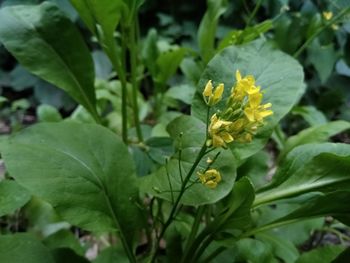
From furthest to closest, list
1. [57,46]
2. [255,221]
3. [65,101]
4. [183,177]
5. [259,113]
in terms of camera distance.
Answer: [65,101] < [255,221] < [57,46] < [183,177] < [259,113]

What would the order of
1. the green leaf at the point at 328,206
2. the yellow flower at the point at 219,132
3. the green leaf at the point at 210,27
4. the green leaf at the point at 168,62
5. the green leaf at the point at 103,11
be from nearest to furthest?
the yellow flower at the point at 219,132 → the green leaf at the point at 328,206 → the green leaf at the point at 103,11 → the green leaf at the point at 210,27 → the green leaf at the point at 168,62

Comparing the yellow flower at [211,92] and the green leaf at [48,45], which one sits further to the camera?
the green leaf at [48,45]

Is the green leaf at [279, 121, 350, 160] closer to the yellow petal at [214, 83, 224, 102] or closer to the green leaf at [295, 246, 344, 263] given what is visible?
the green leaf at [295, 246, 344, 263]

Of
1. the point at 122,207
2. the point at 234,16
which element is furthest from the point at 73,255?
the point at 234,16

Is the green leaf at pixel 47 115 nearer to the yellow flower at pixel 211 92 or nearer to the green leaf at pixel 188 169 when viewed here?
the green leaf at pixel 188 169

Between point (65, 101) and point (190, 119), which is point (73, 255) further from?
point (65, 101)

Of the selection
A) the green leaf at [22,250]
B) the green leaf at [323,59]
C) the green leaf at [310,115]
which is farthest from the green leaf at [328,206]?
the green leaf at [323,59]
